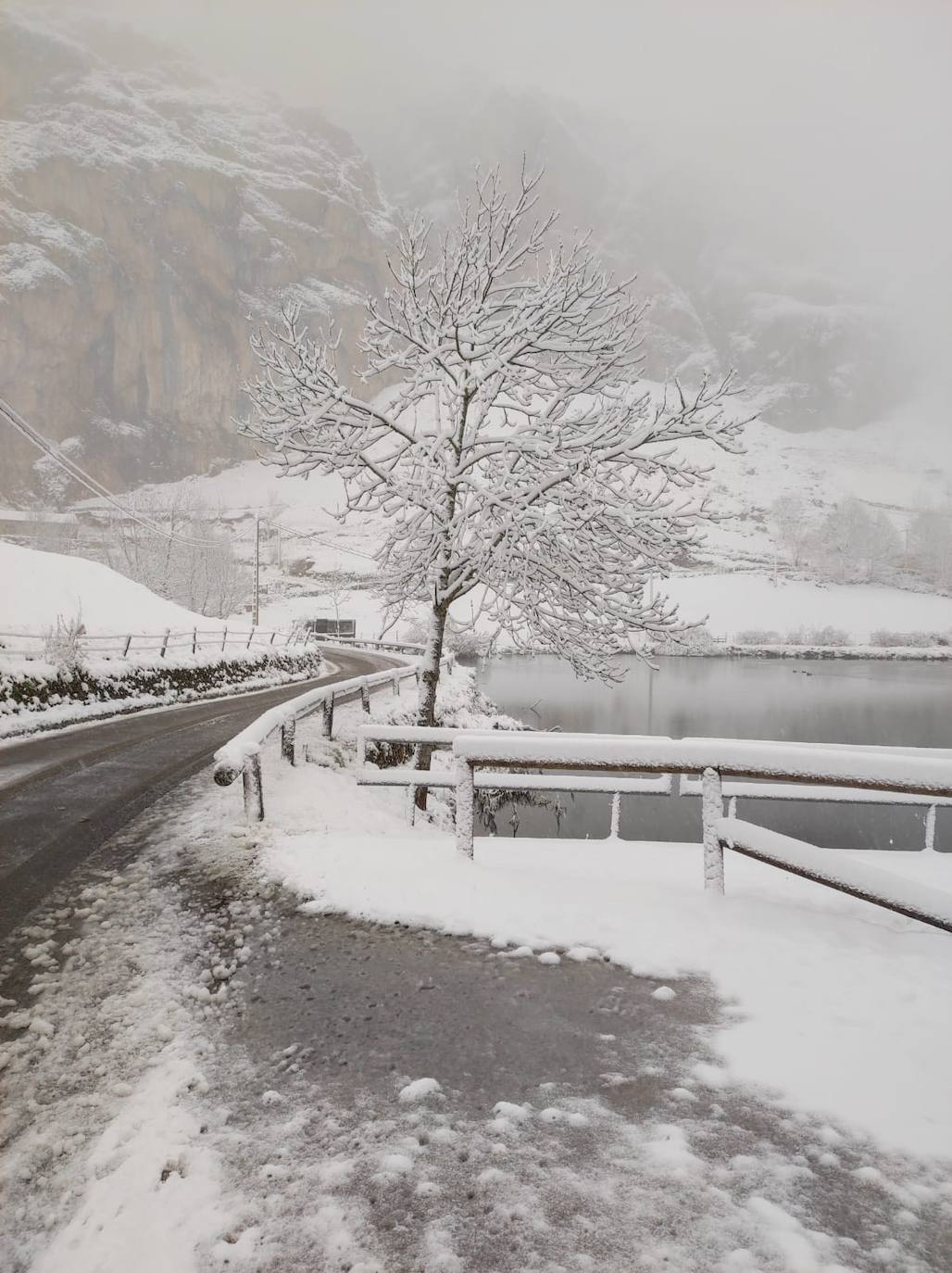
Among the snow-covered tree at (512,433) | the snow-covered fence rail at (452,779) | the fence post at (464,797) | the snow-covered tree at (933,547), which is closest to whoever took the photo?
the fence post at (464,797)

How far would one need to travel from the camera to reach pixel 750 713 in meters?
36.0

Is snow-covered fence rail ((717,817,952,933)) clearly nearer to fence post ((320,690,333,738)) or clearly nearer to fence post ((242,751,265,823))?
fence post ((242,751,265,823))

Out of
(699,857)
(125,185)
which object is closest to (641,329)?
(699,857)

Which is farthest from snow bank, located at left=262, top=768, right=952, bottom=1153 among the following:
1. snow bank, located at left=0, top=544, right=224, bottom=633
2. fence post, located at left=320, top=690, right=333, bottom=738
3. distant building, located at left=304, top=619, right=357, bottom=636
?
distant building, located at left=304, top=619, right=357, bottom=636

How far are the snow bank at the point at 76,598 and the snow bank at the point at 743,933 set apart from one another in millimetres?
18239

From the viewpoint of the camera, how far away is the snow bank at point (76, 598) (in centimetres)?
2030

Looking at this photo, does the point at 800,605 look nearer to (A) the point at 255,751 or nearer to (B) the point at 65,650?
(B) the point at 65,650

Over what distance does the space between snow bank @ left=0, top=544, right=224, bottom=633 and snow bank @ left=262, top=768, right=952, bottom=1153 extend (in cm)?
1824

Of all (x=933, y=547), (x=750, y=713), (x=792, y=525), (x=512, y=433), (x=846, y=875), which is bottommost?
(x=750, y=713)

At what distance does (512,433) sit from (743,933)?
7.51 metres

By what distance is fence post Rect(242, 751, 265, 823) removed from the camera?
6.57m

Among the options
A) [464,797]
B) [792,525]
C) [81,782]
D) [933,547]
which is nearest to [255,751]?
[464,797]

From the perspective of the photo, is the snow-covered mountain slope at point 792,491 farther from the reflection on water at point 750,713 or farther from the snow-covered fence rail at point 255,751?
the snow-covered fence rail at point 255,751

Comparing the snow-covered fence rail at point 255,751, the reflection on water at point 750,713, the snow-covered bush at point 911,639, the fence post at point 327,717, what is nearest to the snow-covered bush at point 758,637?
the reflection on water at point 750,713
